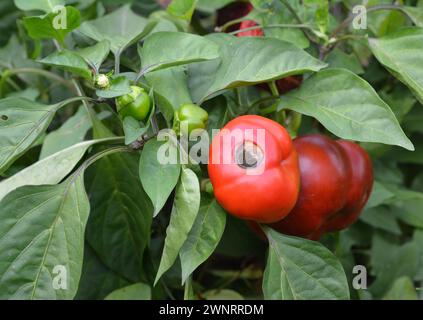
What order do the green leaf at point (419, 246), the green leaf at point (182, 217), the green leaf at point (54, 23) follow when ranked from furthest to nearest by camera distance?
the green leaf at point (419, 246) → the green leaf at point (54, 23) → the green leaf at point (182, 217)

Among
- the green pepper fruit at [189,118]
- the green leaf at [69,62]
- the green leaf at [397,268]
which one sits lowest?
the green leaf at [397,268]

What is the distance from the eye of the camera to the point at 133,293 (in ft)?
2.89

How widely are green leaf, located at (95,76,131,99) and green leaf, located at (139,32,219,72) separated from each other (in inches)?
1.9

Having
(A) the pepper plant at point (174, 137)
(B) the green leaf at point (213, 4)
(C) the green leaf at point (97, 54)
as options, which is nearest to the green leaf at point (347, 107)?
A: (A) the pepper plant at point (174, 137)

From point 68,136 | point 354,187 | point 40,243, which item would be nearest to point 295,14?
point 354,187

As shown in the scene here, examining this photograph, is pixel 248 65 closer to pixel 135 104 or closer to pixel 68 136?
pixel 135 104

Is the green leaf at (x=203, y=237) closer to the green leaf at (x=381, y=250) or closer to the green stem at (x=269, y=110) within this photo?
the green stem at (x=269, y=110)

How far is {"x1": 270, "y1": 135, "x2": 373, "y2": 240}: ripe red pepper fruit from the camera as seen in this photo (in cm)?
79

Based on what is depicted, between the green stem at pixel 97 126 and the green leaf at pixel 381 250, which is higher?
the green stem at pixel 97 126

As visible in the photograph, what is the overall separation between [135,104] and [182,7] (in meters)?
0.20

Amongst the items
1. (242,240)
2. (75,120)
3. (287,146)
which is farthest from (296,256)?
(75,120)

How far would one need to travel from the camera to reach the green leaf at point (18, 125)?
2.39 feet

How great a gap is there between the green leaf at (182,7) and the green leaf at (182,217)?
0.84 feet

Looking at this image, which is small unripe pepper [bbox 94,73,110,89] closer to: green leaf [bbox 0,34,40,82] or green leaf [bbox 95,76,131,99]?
green leaf [bbox 95,76,131,99]
